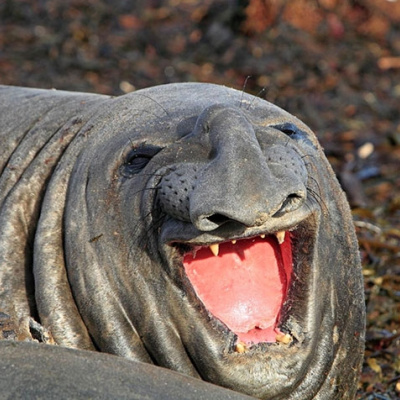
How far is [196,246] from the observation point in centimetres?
434

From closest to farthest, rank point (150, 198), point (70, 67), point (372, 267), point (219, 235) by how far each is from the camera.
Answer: point (219, 235)
point (150, 198)
point (372, 267)
point (70, 67)

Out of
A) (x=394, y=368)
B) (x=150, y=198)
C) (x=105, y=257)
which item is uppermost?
(x=150, y=198)

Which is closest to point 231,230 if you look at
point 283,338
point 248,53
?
point 283,338

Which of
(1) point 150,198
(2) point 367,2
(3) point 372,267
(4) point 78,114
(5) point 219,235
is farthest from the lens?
(2) point 367,2

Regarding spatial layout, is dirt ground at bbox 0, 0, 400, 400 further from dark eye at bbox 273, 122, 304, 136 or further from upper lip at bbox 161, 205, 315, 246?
upper lip at bbox 161, 205, 315, 246

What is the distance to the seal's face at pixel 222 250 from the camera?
163 inches

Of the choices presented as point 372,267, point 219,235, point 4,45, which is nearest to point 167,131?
point 219,235

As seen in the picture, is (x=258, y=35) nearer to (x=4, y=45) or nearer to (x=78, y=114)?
(x=4, y=45)

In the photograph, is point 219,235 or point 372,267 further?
point 372,267

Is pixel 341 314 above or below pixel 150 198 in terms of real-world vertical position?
below

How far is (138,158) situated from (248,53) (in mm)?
6152

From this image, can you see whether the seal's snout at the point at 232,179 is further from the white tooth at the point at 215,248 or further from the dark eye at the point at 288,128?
the dark eye at the point at 288,128

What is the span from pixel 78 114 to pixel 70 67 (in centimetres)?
516

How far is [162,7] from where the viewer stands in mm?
11688
